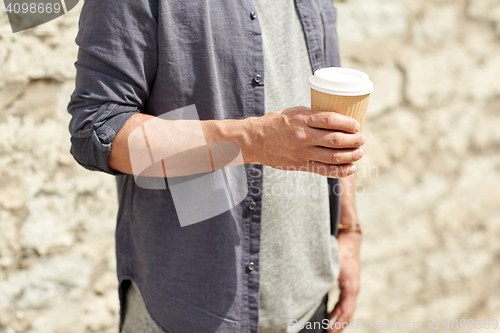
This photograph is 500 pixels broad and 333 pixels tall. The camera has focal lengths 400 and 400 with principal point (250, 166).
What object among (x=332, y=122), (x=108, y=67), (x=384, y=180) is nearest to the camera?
(x=332, y=122)

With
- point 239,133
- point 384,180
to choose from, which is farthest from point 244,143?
point 384,180

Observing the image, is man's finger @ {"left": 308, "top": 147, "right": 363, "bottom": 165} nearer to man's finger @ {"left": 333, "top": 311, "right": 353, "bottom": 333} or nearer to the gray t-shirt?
the gray t-shirt

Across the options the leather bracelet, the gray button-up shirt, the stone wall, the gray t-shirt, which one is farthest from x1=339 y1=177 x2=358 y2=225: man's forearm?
the stone wall

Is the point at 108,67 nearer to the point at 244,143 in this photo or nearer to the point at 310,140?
the point at 244,143

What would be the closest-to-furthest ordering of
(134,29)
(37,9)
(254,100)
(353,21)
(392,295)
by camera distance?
1. (134,29)
2. (254,100)
3. (37,9)
4. (353,21)
5. (392,295)

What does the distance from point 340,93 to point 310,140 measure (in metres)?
0.10

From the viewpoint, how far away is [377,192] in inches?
77.4

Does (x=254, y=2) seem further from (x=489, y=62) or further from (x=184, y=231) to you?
(x=489, y=62)

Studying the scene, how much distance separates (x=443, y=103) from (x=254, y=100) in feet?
4.80

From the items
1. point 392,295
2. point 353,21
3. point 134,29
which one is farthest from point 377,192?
point 134,29

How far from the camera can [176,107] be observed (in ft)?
2.97

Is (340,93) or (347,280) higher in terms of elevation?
(340,93)

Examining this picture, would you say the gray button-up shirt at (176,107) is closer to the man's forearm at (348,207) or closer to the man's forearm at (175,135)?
the man's forearm at (175,135)

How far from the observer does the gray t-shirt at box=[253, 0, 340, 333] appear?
3.25ft
